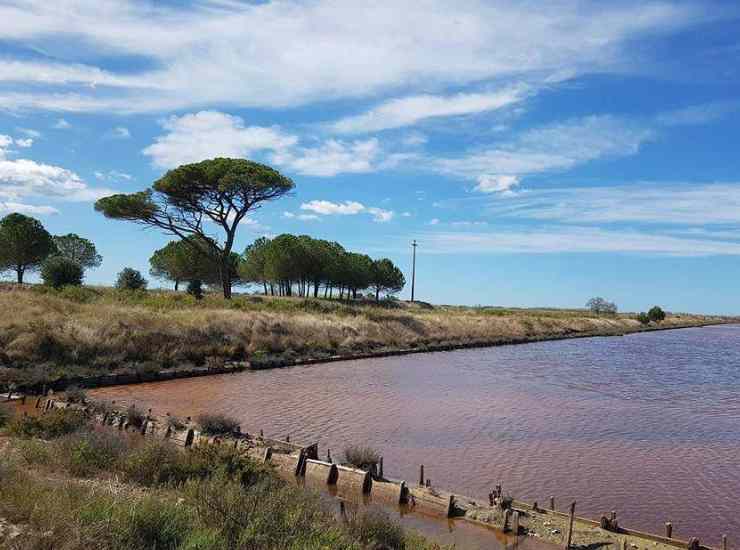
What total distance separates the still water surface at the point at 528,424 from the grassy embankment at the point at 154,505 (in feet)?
15.4

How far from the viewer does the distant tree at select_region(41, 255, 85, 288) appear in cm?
4666

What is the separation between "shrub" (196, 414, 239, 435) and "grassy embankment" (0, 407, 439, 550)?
13.5 feet

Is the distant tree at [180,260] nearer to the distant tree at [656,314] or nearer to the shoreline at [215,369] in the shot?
the shoreline at [215,369]

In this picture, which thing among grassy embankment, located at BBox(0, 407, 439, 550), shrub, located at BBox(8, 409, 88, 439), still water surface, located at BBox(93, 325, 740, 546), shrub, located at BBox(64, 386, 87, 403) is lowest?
still water surface, located at BBox(93, 325, 740, 546)

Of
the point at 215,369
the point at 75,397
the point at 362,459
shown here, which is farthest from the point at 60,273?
the point at 362,459

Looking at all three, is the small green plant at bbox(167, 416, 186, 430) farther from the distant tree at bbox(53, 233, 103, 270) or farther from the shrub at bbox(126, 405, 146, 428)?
the distant tree at bbox(53, 233, 103, 270)

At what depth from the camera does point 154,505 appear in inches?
237

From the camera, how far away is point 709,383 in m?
30.2

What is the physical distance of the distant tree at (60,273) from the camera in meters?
46.7

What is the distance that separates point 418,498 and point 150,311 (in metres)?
25.1

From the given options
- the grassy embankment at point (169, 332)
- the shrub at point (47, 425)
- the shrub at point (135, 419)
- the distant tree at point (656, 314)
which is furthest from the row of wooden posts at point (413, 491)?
the distant tree at point (656, 314)

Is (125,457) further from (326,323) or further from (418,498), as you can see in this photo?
(326,323)

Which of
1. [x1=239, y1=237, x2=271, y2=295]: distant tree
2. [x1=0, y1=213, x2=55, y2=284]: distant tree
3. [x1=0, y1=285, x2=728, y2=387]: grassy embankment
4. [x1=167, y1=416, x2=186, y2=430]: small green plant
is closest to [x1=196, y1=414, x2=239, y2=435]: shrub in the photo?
[x1=167, y1=416, x2=186, y2=430]: small green plant

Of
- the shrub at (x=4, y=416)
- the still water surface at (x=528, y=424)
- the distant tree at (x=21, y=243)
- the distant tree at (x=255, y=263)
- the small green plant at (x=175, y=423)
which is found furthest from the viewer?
the distant tree at (x=255, y=263)
